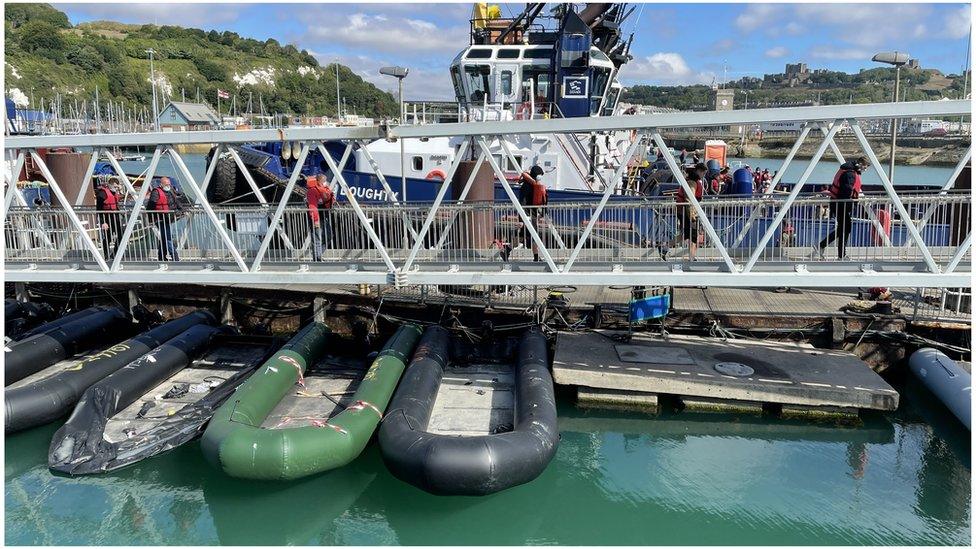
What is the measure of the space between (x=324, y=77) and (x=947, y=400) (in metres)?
179

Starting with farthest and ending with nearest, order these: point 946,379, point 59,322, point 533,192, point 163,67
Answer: point 163,67 → point 59,322 → point 946,379 → point 533,192

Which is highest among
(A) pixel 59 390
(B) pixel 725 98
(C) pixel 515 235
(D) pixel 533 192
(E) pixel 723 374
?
(B) pixel 725 98

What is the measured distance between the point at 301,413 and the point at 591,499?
4956 millimetres

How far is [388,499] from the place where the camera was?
31.6ft

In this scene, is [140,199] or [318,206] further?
[318,206]

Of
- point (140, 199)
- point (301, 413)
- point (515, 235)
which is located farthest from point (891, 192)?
point (140, 199)

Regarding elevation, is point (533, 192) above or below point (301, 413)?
above

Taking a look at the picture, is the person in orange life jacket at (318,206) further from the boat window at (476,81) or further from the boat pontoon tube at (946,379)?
the boat pontoon tube at (946,379)

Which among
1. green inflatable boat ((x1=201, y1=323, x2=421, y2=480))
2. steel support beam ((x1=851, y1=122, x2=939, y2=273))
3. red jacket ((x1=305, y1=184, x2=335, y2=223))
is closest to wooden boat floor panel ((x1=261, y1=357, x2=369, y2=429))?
green inflatable boat ((x1=201, y1=323, x2=421, y2=480))

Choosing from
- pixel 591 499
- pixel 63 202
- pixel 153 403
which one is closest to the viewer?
pixel 591 499

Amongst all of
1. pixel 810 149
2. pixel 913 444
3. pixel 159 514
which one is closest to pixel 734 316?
pixel 913 444

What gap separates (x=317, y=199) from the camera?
444 inches

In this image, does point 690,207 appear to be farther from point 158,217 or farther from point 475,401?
point 158,217

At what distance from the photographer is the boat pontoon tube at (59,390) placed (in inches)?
418
